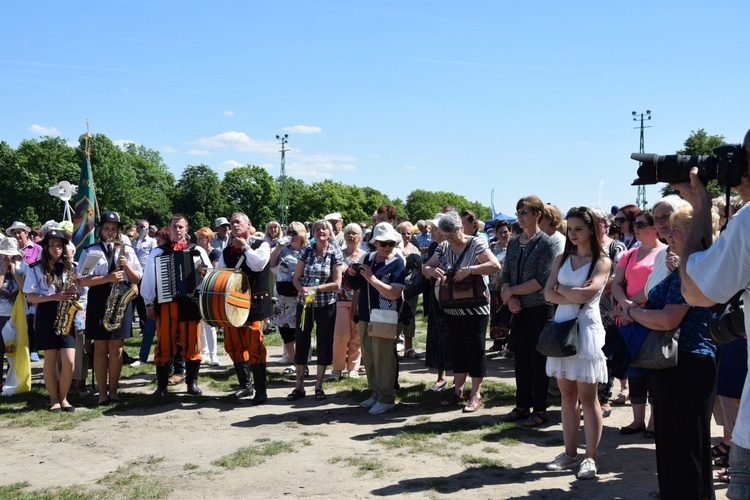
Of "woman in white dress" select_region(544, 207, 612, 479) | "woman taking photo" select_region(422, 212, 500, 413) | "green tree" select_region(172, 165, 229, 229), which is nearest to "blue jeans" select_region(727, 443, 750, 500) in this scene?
"woman in white dress" select_region(544, 207, 612, 479)

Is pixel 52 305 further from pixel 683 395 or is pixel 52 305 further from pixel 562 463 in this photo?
pixel 683 395

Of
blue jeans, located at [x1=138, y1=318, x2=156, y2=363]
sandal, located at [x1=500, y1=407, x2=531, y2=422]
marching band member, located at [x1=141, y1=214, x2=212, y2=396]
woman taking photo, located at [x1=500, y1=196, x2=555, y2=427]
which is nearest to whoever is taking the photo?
woman taking photo, located at [x1=500, y1=196, x2=555, y2=427]

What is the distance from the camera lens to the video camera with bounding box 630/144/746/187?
246cm

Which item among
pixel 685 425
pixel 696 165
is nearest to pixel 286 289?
pixel 685 425

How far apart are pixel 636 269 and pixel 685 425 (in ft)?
5.74

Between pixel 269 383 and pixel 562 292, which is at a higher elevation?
pixel 562 292

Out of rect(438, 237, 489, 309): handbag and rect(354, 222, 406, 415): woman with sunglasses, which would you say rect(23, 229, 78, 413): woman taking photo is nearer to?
rect(354, 222, 406, 415): woman with sunglasses

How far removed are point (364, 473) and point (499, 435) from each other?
4.91 ft

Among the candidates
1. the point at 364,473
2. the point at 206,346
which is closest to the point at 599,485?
the point at 364,473

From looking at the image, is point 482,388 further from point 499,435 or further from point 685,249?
point 685,249

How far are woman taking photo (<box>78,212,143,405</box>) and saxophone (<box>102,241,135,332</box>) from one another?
0.04 feet

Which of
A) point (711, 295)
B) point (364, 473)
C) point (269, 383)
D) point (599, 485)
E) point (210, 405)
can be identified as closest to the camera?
point (711, 295)

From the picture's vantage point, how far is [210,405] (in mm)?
7863

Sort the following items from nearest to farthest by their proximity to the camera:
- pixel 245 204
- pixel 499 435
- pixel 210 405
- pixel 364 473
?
1. pixel 364 473
2. pixel 499 435
3. pixel 210 405
4. pixel 245 204
